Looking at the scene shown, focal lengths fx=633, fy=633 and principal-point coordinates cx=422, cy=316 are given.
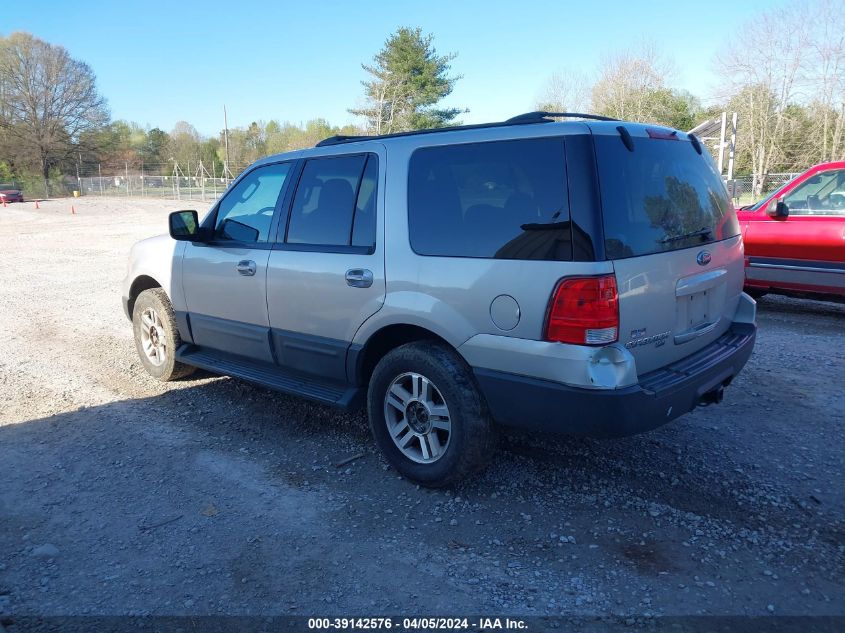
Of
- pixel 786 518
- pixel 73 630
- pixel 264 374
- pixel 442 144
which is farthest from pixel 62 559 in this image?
pixel 786 518

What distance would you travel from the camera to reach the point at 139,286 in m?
5.78

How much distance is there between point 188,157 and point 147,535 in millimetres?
81593

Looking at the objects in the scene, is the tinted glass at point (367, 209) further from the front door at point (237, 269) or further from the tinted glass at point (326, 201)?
the front door at point (237, 269)

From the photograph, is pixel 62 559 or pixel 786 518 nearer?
pixel 62 559

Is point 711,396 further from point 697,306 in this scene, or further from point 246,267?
point 246,267

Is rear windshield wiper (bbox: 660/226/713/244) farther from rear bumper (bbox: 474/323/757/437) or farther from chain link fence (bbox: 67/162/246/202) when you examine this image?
chain link fence (bbox: 67/162/246/202)

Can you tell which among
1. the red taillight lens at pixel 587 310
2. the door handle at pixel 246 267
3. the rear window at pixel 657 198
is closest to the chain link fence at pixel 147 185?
the door handle at pixel 246 267

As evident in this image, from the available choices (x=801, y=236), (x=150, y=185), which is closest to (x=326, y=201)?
(x=801, y=236)

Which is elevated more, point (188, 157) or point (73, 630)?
point (188, 157)

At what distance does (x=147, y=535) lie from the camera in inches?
128

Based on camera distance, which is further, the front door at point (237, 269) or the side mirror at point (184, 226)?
the side mirror at point (184, 226)

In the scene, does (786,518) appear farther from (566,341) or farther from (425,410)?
(425,410)

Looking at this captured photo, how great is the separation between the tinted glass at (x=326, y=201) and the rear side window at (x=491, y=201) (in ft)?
1.68

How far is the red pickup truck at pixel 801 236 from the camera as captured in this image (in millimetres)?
7184
